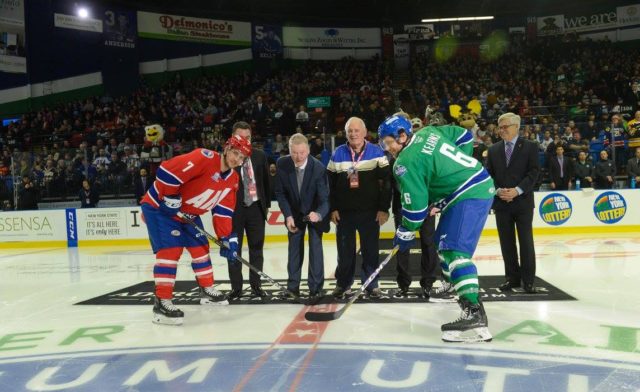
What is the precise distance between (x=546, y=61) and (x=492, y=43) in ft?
10.8

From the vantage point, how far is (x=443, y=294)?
16.5ft

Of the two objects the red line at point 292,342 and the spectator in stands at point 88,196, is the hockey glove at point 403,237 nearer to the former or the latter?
the red line at point 292,342

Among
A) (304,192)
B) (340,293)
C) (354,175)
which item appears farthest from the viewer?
(304,192)

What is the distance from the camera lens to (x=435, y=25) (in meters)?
25.7

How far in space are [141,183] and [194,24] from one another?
14.4m

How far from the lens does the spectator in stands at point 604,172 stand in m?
10.3

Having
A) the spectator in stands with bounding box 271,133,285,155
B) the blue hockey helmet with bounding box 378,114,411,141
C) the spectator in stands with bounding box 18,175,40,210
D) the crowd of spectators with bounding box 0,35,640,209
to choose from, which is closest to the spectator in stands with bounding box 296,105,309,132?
the crowd of spectators with bounding box 0,35,640,209

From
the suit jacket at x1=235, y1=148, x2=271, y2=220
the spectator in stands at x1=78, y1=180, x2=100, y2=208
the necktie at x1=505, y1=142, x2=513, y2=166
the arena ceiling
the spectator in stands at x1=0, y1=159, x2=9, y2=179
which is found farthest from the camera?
the arena ceiling

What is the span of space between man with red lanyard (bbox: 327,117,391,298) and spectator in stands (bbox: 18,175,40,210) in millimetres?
9121

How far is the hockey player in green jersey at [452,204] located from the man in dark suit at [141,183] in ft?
28.5

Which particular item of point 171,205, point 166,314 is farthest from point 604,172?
point 166,314

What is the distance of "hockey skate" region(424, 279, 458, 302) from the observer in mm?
4906

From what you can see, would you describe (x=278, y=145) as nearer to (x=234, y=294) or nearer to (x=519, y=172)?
(x=234, y=294)

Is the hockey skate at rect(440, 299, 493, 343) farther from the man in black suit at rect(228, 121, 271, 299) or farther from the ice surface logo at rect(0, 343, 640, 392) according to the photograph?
the man in black suit at rect(228, 121, 271, 299)
